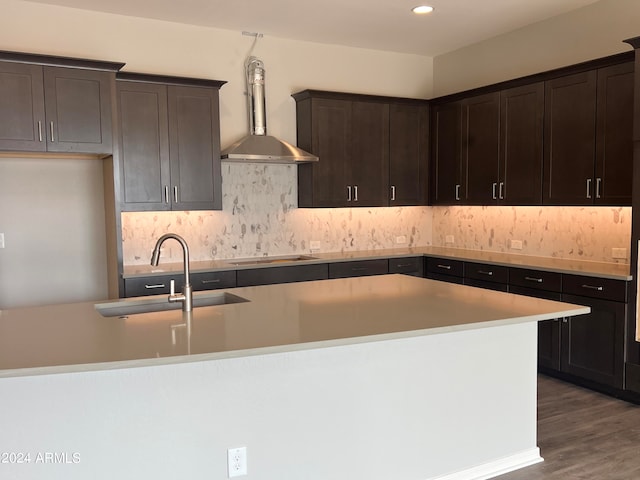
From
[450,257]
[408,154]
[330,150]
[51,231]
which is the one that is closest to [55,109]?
[51,231]

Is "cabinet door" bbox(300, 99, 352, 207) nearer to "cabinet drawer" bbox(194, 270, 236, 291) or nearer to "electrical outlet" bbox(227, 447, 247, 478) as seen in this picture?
"cabinet drawer" bbox(194, 270, 236, 291)

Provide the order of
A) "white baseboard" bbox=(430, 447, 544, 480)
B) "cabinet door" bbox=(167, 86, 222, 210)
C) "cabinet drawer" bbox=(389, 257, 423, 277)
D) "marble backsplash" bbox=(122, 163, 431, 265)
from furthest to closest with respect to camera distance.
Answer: "cabinet drawer" bbox=(389, 257, 423, 277)
"marble backsplash" bbox=(122, 163, 431, 265)
"cabinet door" bbox=(167, 86, 222, 210)
"white baseboard" bbox=(430, 447, 544, 480)

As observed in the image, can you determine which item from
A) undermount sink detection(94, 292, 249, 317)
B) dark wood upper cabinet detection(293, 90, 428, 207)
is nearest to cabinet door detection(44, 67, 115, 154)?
undermount sink detection(94, 292, 249, 317)

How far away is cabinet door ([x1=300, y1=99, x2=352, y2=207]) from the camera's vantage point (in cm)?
534

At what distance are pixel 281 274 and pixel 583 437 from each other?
2625 millimetres

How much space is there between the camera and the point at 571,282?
168 inches

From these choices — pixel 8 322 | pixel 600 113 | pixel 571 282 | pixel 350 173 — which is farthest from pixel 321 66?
pixel 8 322

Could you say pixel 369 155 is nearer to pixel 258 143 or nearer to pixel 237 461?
pixel 258 143

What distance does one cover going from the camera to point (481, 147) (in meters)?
5.34

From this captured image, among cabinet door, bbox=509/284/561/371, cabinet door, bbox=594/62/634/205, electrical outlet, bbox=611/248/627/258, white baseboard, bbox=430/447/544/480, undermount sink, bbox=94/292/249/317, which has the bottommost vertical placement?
white baseboard, bbox=430/447/544/480

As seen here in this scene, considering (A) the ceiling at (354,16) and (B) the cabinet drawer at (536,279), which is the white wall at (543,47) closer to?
(A) the ceiling at (354,16)

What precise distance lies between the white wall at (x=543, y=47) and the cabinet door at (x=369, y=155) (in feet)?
3.29

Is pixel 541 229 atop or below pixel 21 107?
below

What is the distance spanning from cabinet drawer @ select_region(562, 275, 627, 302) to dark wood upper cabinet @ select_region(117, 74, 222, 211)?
2.92 m
